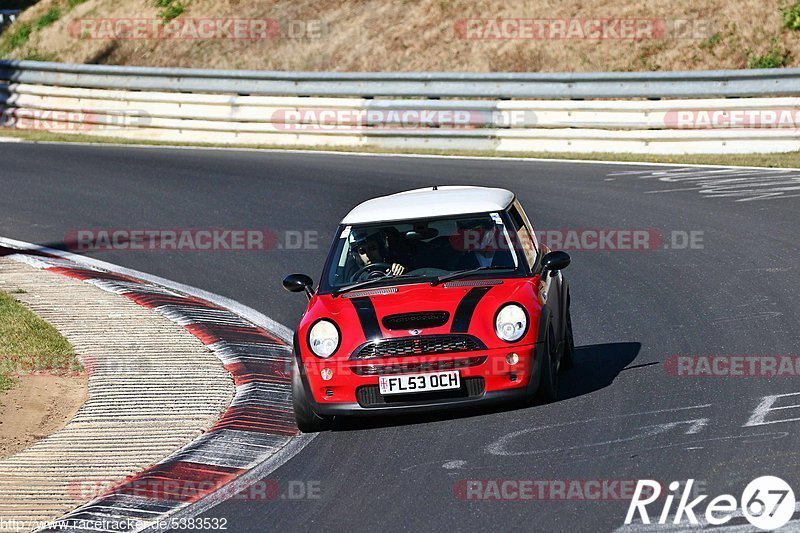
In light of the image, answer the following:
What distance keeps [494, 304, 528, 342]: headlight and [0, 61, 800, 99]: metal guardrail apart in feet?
39.6

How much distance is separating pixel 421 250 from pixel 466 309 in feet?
3.20

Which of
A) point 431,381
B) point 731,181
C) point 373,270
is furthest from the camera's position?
point 731,181

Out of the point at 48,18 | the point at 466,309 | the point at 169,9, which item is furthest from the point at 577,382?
the point at 48,18

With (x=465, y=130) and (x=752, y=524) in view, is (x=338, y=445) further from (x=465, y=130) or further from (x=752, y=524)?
(x=465, y=130)

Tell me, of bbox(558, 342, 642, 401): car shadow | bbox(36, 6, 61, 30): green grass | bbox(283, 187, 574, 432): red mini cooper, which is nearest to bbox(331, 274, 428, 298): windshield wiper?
bbox(283, 187, 574, 432): red mini cooper

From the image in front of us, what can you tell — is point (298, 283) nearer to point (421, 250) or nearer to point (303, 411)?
point (421, 250)

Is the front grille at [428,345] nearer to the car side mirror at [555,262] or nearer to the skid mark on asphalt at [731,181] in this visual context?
the car side mirror at [555,262]

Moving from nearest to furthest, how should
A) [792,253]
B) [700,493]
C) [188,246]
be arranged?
1. [700,493]
2. [792,253]
3. [188,246]

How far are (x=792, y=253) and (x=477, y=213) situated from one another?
5.04m

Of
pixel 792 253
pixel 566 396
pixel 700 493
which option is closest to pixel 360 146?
pixel 792 253

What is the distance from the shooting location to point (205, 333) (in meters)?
11.2

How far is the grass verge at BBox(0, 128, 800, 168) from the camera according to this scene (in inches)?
733

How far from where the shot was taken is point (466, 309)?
8320 millimetres

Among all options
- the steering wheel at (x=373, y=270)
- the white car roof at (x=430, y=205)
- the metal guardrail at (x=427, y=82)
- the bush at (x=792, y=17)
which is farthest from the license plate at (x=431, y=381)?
the bush at (x=792, y=17)
